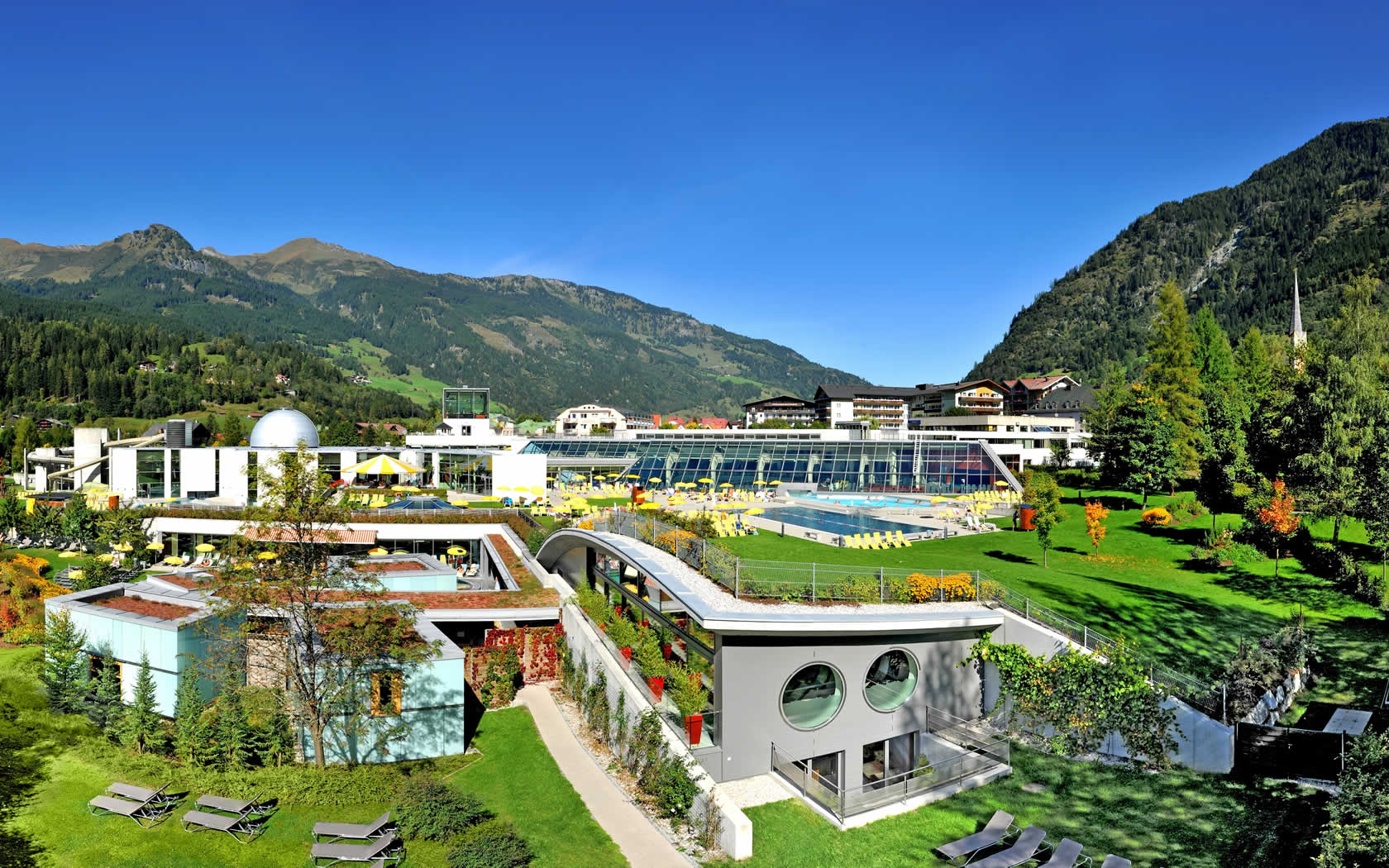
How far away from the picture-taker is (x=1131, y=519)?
3219 centimetres

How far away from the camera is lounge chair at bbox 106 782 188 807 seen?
41.1 ft

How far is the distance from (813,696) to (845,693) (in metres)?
0.61

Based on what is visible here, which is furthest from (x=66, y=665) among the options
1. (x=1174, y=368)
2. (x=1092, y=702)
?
(x=1174, y=368)

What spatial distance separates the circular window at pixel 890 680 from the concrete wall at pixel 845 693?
12cm

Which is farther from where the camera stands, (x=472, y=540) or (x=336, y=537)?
(x=472, y=540)

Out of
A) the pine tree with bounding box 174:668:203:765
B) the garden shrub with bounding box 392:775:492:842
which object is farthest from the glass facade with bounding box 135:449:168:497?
the garden shrub with bounding box 392:775:492:842

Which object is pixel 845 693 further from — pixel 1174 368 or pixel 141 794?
pixel 1174 368

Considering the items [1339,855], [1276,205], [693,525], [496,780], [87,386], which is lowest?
[496,780]

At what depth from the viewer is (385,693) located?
1518 centimetres

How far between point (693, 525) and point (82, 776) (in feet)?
47.6

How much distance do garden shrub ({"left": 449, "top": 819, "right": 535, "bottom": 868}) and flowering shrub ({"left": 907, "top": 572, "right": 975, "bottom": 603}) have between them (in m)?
8.26

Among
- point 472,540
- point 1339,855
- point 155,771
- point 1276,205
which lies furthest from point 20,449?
point 1276,205

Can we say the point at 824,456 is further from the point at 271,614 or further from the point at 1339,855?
the point at 1339,855

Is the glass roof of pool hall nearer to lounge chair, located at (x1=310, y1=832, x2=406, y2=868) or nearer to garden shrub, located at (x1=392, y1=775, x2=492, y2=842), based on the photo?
garden shrub, located at (x1=392, y1=775, x2=492, y2=842)
